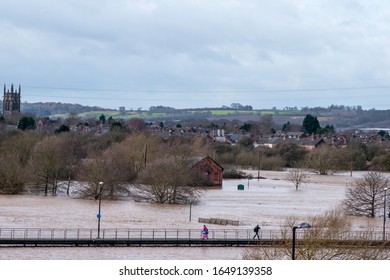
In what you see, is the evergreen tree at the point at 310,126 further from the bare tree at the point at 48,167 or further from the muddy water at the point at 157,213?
the bare tree at the point at 48,167

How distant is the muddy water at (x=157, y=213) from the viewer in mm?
24797

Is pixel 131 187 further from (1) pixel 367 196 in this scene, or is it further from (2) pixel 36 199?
(1) pixel 367 196

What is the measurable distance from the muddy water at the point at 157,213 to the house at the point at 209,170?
9.82ft

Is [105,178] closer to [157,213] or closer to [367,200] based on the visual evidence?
[157,213]

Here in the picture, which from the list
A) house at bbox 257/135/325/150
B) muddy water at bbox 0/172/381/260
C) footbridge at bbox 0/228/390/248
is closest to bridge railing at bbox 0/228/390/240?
footbridge at bbox 0/228/390/248

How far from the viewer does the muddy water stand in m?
24.8

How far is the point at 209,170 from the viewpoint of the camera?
52875mm

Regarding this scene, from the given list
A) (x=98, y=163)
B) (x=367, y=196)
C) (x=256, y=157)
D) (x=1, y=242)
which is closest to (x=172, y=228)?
(x=1, y=242)

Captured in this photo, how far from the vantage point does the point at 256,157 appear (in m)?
73.4

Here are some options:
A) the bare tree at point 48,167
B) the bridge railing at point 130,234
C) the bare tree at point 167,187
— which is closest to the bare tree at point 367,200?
the bridge railing at point 130,234

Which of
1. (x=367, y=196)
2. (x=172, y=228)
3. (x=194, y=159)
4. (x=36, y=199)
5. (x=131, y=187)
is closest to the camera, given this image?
(x=172, y=228)

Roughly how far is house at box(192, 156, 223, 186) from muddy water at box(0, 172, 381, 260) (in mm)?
2992

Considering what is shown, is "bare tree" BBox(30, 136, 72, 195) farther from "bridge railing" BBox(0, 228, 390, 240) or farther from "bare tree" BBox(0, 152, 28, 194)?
"bridge railing" BBox(0, 228, 390, 240)

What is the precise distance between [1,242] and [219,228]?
8.42 m
